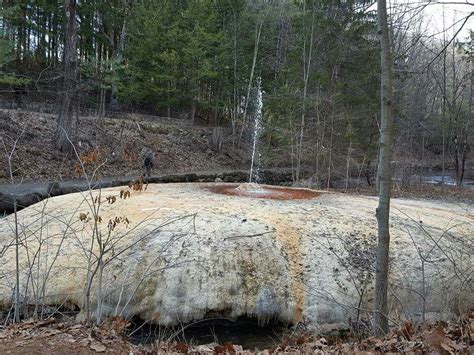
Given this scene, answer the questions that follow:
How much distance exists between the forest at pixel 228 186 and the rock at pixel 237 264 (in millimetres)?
32

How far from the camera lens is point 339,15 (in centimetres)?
2031

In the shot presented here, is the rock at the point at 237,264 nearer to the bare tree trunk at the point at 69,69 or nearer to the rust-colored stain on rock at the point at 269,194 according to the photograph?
the rust-colored stain on rock at the point at 269,194

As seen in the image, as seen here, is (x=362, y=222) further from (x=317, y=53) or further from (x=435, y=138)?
(x=435, y=138)

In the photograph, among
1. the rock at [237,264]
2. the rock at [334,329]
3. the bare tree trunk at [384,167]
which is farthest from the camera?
the rock at [237,264]

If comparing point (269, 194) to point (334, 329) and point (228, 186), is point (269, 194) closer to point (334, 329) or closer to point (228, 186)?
point (228, 186)

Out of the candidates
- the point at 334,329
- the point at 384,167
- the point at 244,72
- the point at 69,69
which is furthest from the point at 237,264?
the point at 244,72

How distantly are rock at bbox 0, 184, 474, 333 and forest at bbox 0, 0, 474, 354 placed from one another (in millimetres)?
32

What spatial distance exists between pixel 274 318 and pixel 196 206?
285 cm

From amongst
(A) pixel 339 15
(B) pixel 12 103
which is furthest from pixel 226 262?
(B) pixel 12 103

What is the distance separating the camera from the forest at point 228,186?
4629 mm

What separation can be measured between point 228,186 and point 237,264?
579cm

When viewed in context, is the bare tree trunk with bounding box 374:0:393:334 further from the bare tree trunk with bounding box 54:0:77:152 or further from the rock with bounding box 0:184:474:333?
the bare tree trunk with bounding box 54:0:77:152

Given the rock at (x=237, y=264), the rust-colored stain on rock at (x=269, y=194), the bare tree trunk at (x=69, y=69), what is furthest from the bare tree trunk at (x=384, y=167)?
the bare tree trunk at (x=69, y=69)

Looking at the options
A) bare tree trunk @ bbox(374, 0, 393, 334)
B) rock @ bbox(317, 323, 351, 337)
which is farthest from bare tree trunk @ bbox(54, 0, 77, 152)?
bare tree trunk @ bbox(374, 0, 393, 334)
